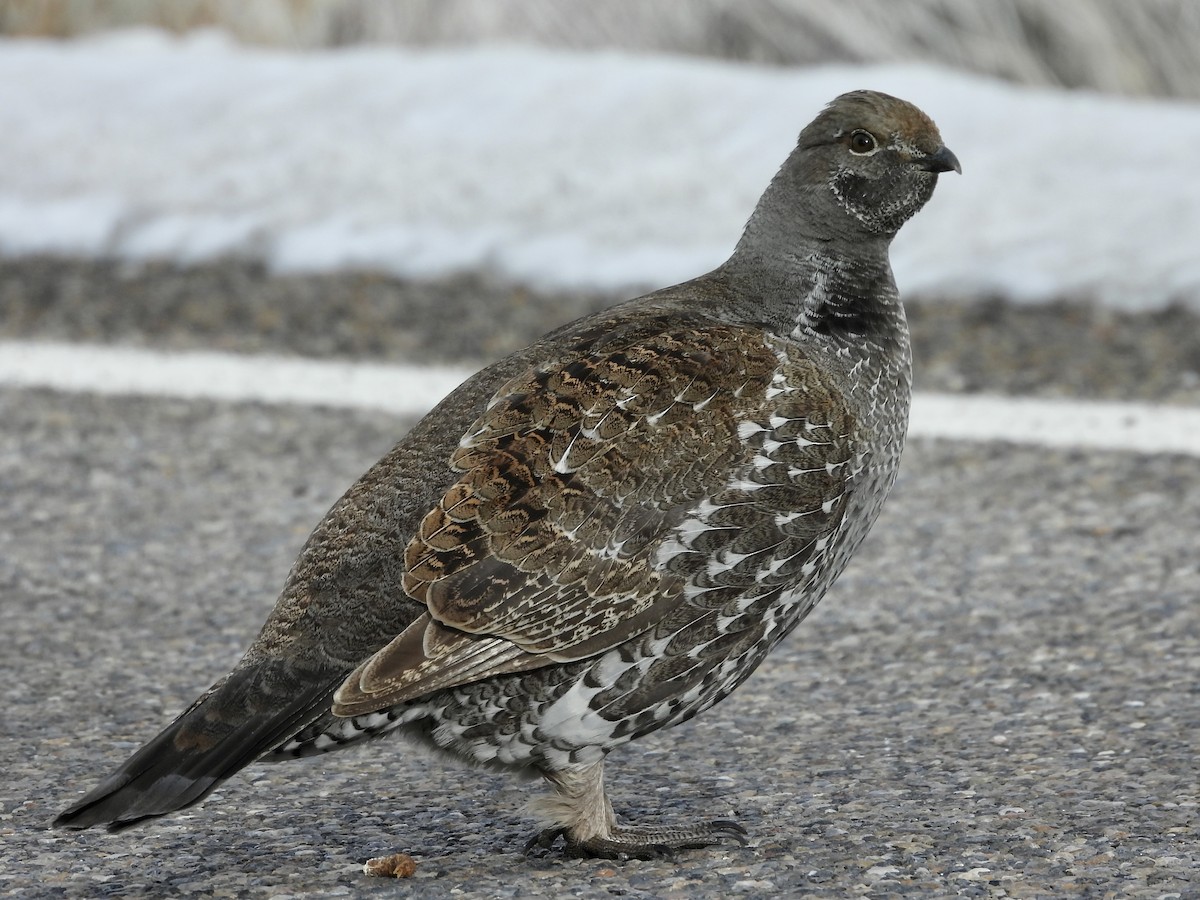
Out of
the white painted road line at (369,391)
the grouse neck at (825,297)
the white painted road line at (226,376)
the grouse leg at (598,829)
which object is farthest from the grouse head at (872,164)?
the white painted road line at (226,376)

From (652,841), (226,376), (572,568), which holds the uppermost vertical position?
(226,376)

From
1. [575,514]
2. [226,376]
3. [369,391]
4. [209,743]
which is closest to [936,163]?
[575,514]

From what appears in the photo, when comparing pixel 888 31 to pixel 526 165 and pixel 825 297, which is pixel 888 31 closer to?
pixel 526 165

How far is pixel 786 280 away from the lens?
4.46 m

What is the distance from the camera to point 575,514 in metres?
3.90

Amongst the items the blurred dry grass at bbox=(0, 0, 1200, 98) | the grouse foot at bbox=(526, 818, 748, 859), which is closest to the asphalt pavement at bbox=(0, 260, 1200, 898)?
the grouse foot at bbox=(526, 818, 748, 859)

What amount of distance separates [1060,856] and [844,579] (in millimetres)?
2079

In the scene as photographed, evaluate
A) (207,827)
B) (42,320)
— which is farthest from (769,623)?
(42,320)

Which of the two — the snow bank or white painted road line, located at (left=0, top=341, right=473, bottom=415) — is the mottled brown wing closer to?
white painted road line, located at (left=0, top=341, right=473, bottom=415)

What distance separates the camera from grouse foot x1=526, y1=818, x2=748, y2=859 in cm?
401

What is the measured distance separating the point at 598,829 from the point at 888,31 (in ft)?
26.5

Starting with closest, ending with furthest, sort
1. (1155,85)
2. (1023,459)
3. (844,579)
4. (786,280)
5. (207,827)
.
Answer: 1. (207,827)
2. (786,280)
3. (844,579)
4. (1023,459)
5. (1155,85)

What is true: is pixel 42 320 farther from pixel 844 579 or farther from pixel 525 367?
pixel 525 367

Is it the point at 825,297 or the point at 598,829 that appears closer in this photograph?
the point at 598,829
